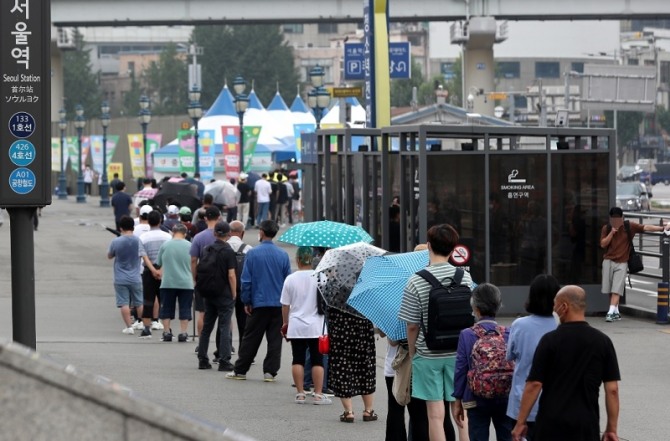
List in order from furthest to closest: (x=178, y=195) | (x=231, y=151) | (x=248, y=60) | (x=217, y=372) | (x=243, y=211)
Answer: (x=248, y=60) → (x=231, y=151) → (x=243, y=211) → (x=178, y=195) → (x=217, y=372)

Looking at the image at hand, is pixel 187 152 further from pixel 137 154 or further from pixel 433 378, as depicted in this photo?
pixel 433 378

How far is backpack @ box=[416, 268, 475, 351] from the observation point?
9.52 metres

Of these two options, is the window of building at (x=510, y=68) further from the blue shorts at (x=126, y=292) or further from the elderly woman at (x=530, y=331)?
the elderly woman at (x=530, y=331)

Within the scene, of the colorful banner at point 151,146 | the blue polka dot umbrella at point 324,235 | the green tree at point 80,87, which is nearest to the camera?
the blue polka dot umbrella at point 324,235

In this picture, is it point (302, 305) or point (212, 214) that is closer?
point (302, 305)

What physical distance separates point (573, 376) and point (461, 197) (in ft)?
40.0

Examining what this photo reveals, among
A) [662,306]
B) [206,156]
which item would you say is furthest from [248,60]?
[662,306]

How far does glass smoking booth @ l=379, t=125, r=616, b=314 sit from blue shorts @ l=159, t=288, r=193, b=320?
340 centimetres

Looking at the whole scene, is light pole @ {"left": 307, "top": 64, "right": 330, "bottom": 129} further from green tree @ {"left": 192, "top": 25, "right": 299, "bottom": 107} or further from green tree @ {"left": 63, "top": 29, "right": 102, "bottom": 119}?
green tree @ {"left": 63, "top": 29, "right": 102, "bottom": 119}

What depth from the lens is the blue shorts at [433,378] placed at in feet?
31.9

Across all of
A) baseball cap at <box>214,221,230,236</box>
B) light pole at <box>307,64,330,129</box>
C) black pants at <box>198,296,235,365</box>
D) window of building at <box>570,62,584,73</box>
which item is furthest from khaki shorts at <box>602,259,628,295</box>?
window of building at <box>570,62,584,73</box>

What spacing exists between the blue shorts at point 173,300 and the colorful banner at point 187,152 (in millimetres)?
37450

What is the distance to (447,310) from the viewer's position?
954cm

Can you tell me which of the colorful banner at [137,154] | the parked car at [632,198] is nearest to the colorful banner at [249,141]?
the colorful banner at [137,154]
